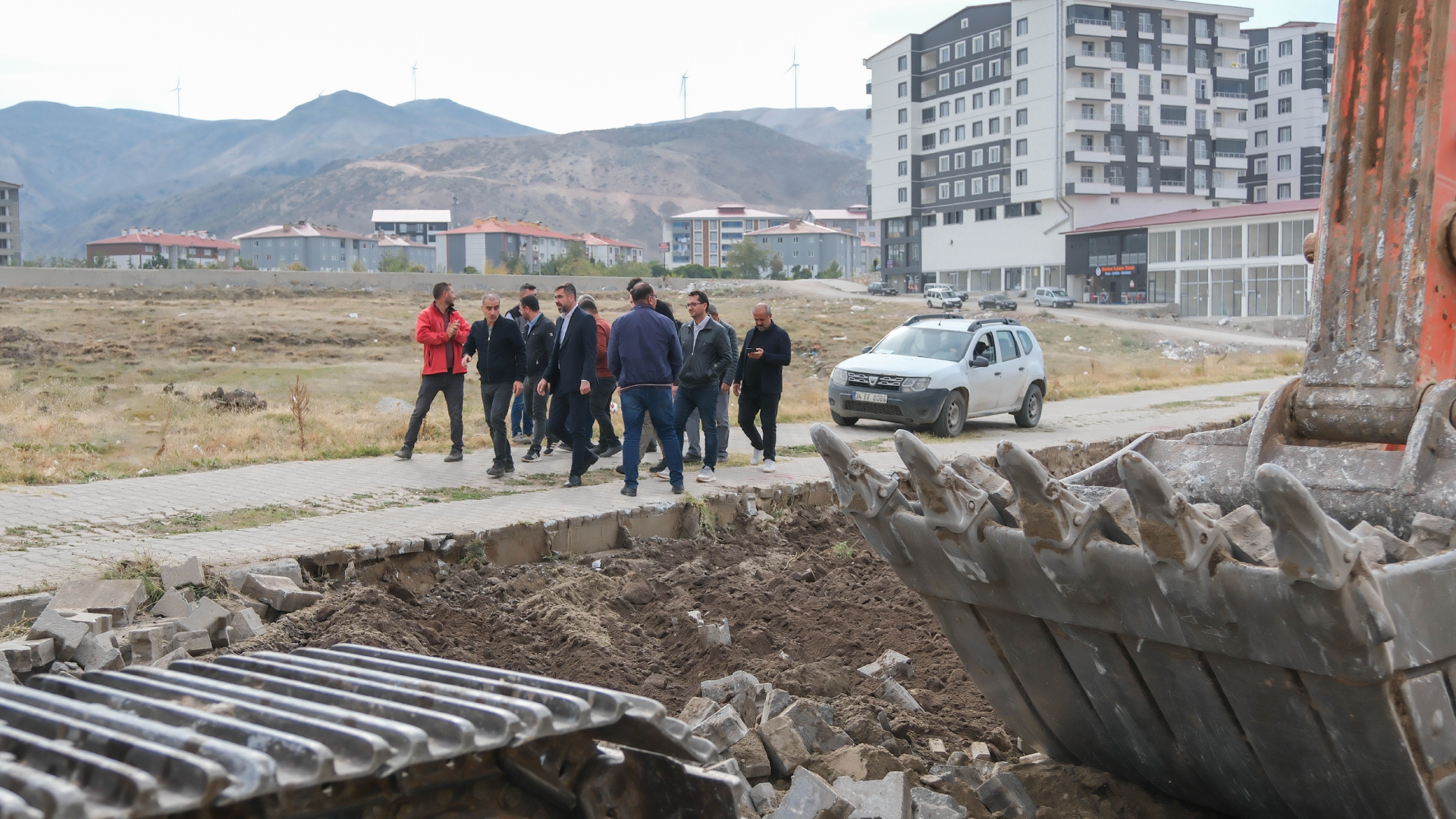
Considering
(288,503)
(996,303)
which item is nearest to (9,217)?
(996,303)

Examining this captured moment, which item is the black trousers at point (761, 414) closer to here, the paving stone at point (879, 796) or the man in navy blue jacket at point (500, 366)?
the man in navy blue jacket at point (500, 366)

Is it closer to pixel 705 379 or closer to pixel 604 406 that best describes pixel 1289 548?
pixel 705 379

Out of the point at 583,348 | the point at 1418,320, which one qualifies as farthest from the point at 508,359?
the point at 1418,320

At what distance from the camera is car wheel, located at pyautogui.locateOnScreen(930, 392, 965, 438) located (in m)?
17.2

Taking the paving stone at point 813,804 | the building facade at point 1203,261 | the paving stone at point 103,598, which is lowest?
the paving stone at point 813,804

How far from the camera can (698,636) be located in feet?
22.9

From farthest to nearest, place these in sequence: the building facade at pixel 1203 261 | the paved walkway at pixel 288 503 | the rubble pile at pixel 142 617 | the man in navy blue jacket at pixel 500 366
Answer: the building facade at pixel 1203 261
the man in navy blue jacket at pixel 500 366
the paved walkway at pixel 288 503
the rubble pile at pixel 142 617

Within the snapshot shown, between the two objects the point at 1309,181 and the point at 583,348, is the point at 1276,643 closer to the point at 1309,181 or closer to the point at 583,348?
the point at 583,348

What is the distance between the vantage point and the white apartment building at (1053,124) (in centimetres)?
8394

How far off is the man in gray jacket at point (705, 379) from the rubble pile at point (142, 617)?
5016 mm

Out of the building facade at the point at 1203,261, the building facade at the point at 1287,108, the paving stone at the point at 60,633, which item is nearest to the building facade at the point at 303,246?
the building facade at the point at 1203,261

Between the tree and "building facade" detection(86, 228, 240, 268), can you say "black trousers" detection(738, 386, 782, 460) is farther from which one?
"building facade" detection(86, 228, 240, 268)

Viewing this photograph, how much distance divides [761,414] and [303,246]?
544 ft

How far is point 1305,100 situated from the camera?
92.2 meters
